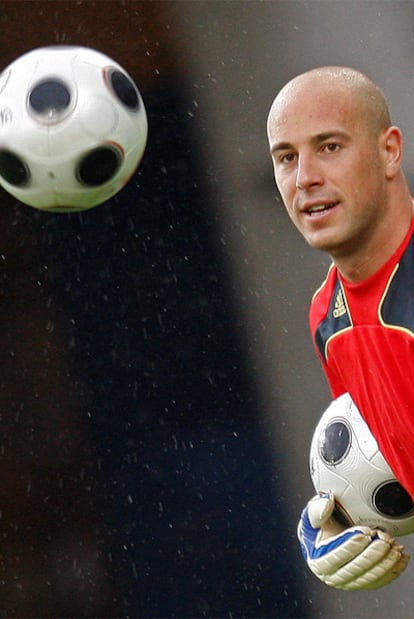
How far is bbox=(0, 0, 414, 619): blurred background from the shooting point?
187 inches

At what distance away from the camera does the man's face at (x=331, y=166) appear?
2.55 meters

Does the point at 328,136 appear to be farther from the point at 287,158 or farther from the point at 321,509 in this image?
the point at 321,509

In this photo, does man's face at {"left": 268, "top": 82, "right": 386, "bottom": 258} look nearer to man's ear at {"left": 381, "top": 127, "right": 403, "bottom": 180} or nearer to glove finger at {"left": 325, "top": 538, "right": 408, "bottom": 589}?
man's ear at {"left": 381, "top": 127, "right": 403, "bottom": 180}

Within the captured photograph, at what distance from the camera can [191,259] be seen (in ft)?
15.9

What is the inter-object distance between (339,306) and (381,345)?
9.4 inches

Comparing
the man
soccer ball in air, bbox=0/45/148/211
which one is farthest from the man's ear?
soccer ball in air, bbox=0/45/148/211

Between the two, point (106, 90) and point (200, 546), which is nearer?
point (106, 90)

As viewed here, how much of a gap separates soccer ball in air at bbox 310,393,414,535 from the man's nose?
27.4 inches

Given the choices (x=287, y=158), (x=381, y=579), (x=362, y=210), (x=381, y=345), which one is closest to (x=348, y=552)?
(x=381, y=579)

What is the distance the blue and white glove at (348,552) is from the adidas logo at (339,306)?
1.51ft

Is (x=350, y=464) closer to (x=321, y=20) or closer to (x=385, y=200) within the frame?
(x=385, y=200)

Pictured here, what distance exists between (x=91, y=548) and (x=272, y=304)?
1205 millimetres

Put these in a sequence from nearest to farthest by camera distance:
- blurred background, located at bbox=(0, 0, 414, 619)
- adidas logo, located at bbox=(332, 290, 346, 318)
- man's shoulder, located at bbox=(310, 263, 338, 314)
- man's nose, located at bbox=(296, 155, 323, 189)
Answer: man's nose, located at bbox=(296, 155, 323, 189) < adidas logo, located at bbox=(332, 290, 346, 318) < man's shoulder, located at bbox=(310, 263, 338, 314) < blurred background, located at bbox=(0, 0, 414, 619)

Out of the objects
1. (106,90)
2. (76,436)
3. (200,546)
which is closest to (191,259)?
(76,436)
